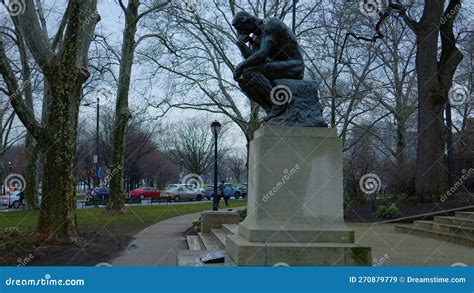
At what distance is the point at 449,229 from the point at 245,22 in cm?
844

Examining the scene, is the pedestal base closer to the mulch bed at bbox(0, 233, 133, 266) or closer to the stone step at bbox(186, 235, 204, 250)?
the mulch bed at bbox(0, 233, 133, 266)

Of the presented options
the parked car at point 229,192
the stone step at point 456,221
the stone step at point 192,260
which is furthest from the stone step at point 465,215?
the parked car at point 229,192

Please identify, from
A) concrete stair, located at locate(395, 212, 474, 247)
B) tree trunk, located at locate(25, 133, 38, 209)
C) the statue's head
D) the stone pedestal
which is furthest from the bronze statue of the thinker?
tree trunk, located at locate(25, 133, 38, 209)

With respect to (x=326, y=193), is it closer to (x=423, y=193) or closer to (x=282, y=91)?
(x=282, y=91)

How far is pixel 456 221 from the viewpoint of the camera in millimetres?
13039

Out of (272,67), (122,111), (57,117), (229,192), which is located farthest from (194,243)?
(229,192)

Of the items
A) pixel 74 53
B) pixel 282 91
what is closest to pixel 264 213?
pixel 282 91

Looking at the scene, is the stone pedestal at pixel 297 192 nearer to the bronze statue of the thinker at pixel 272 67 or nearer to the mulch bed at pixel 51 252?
the bronze statue of the thinker at pixel 272 67

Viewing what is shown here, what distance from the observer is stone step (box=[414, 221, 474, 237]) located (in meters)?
11.8

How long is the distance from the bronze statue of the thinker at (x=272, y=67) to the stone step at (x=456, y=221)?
739 cm

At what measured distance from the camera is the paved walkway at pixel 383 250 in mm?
8242

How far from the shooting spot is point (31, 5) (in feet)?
42.1

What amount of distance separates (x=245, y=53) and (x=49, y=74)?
21.8ft

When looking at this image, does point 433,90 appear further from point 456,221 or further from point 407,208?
point 456,221
